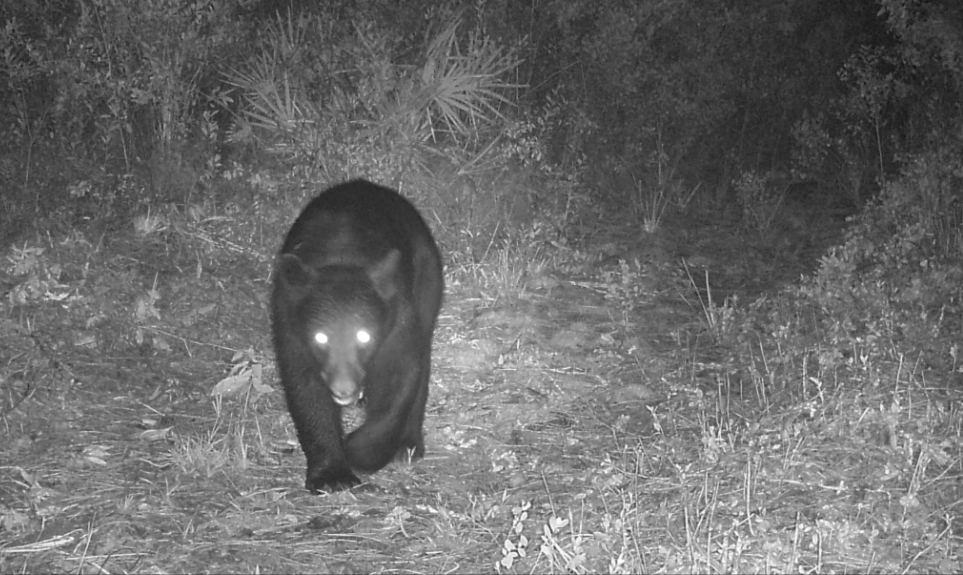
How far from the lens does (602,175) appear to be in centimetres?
1012


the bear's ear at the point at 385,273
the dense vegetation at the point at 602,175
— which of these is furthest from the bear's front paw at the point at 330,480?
the bear's ear at the point at 385,273

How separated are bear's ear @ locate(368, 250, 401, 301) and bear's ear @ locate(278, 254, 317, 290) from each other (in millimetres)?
271

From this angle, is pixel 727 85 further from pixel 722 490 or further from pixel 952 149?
pixel 722 490

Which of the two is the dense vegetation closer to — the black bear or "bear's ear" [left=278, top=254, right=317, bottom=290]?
the black bear

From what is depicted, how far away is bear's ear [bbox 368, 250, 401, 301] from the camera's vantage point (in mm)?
4594

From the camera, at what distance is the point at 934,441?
Answer: 459 centimetres

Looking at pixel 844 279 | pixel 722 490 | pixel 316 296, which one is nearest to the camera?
pixel 722 490

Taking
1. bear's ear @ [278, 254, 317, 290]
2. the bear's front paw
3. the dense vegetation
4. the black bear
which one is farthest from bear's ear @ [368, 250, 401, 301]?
the dense vegetation

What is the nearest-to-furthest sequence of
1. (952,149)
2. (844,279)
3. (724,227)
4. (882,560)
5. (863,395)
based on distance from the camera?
(882,560)
(863,395)
(844,279)
(952,149)
(724,227)

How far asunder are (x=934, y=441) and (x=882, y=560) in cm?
114

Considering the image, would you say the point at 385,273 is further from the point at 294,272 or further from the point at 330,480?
the point at 330,480

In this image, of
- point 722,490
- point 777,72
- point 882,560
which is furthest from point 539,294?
point 777,72

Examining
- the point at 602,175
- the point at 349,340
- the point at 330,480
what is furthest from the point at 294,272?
the point at 602,175

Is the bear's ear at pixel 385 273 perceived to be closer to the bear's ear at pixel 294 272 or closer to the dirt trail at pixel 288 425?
the bear's ear at pixel 294 272
